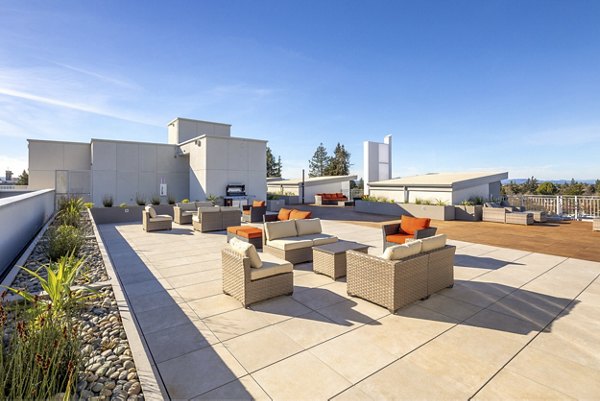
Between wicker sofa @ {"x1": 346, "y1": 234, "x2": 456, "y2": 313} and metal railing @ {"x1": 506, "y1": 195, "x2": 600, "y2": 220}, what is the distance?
13.4 meters

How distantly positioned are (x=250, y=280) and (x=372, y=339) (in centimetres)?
168

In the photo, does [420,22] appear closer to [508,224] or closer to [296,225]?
[508,224]

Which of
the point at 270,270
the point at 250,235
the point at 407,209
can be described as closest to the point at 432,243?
the point at 270,270

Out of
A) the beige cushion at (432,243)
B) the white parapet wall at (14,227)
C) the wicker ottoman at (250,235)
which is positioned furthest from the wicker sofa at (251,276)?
the white parapet wall at (14,227)

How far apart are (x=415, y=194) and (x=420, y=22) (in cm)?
810

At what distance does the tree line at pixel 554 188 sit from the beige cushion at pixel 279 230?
86.0 ft

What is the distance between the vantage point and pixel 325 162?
54.6 metres

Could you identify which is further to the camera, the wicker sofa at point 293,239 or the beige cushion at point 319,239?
the beige cushion at point 319,239

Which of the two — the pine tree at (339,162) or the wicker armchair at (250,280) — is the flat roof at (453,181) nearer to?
the wicker armchair at (250,280)

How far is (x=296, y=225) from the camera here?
6.49 meters

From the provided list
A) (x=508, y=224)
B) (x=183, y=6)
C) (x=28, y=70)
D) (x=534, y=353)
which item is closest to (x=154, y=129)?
(x=28, y=70)

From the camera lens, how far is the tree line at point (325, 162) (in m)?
49.6

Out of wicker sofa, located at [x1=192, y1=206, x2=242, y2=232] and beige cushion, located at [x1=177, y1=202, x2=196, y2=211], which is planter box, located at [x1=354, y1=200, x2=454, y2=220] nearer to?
wicker sofa, located at [x1=192, y1=206, x2=242, y2=232]

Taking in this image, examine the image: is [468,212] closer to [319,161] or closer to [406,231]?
[406,231]
